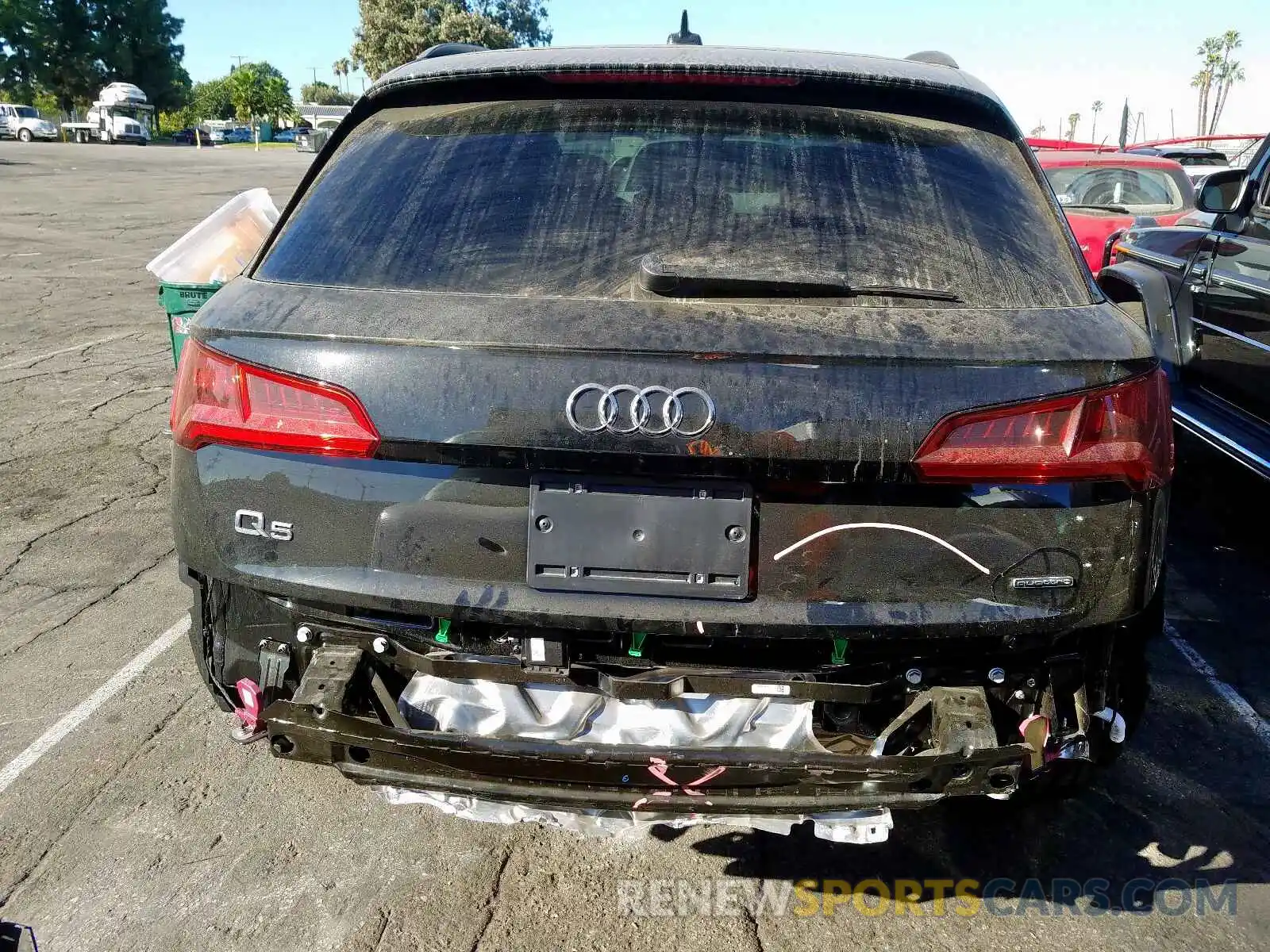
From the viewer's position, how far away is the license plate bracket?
1.99 meters

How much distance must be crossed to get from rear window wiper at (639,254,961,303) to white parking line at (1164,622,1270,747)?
90.6 inches

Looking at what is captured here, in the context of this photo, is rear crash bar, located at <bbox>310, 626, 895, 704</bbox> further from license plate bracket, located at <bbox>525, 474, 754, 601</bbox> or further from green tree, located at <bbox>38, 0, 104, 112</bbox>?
green tree, located at <bbox>38, 0, 104, 112</bbox>

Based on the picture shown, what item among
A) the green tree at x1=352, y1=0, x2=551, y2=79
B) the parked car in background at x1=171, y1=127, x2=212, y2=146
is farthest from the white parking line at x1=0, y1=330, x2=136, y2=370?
the parked car in background at x1=171, y1=127, x2=212, y2=146

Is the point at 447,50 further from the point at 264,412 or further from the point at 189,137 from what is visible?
the point at 189,137

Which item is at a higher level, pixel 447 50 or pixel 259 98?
pixel 259 98

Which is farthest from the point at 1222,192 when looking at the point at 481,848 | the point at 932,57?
the point at 481,848

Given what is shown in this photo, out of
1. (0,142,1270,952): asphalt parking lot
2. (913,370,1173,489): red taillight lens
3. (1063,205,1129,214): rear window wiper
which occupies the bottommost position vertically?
(0,142,1270,952): asphalt parking lot

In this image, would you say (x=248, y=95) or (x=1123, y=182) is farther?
(x=248, y=95)

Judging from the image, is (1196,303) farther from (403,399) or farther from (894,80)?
(403,399)

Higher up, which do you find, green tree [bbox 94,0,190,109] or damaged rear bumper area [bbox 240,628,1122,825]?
green tree [bbox 94,0,190,109]

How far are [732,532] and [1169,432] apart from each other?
970mm

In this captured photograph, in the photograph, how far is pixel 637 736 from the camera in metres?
2.21

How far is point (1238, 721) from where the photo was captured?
3.52 metres

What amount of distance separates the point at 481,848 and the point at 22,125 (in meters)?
67.5
